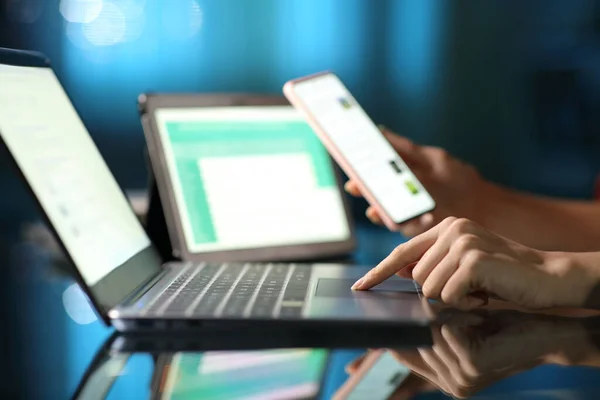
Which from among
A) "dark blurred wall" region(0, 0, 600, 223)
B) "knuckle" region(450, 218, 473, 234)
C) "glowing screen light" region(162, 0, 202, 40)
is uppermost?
"glowing screen light" region(162, 0, 202, 40)

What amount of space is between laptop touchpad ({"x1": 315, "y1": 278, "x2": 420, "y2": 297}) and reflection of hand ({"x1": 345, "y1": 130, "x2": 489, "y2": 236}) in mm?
356

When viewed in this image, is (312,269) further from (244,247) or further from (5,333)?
(5,333)

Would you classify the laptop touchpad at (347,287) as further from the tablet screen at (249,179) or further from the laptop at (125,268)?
the tablet screen at (249,179)

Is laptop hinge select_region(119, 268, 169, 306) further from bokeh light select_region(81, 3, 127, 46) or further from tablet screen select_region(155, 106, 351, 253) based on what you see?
bokeh light select_region(81, 3, 127, 46)

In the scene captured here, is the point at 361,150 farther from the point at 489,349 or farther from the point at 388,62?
the point at 388,62

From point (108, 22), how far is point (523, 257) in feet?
5.59

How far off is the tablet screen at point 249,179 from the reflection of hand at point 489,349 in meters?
0.44

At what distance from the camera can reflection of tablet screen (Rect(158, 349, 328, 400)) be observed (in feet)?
1.56

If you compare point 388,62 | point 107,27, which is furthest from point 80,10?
point 388,62

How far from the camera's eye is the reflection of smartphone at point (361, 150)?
99 cm

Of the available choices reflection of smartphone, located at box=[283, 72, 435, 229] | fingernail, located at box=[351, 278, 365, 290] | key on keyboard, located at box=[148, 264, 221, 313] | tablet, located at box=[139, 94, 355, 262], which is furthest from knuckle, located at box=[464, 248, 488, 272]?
tablet, located at box=[139, 94, 355, 262]

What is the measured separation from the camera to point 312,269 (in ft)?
2.91

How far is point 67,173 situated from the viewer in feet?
2.48

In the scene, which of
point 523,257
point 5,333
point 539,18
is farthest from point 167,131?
point 539,18
